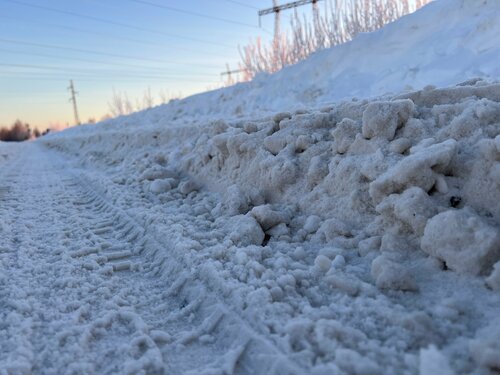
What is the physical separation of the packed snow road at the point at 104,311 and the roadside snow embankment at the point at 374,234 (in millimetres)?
158

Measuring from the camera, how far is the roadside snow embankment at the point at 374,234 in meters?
1.37

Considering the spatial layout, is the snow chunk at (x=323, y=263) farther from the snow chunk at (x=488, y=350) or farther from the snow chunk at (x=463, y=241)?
the snow chunk at (x=488, y=350)

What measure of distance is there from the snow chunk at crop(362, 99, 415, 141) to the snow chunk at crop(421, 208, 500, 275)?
798 millimetres

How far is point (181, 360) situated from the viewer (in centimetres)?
143

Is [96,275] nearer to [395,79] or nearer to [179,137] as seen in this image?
[179,137]

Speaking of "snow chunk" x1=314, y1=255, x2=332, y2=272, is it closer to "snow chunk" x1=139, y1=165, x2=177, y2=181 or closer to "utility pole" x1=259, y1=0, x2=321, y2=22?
"snow chunk" x1=139, y1=165, x2=177, y2=181

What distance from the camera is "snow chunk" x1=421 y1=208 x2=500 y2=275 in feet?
5.16

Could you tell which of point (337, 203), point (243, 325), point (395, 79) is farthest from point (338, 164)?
point (395, 79)

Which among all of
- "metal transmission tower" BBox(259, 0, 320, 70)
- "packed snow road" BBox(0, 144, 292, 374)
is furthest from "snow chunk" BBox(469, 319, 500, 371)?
"metal transmission tower" BBox(259, 0, 320, 70)

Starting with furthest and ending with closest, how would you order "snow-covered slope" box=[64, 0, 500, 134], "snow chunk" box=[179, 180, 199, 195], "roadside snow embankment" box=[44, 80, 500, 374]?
1. "snow-covered slope" box=[64, 0, 500, 134]
2. "snow chunk" box=[179, 180, 199, 195]
3. "roadside snow embankment" box=[44, 80, 500, 374]

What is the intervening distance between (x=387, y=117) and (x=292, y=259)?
1.04 metres

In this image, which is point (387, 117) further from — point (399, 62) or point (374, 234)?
point (399, 62)

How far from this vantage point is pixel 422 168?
1936 mm

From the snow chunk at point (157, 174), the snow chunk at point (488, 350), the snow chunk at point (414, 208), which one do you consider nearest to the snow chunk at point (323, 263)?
the snow chunk at point (414, 208)
